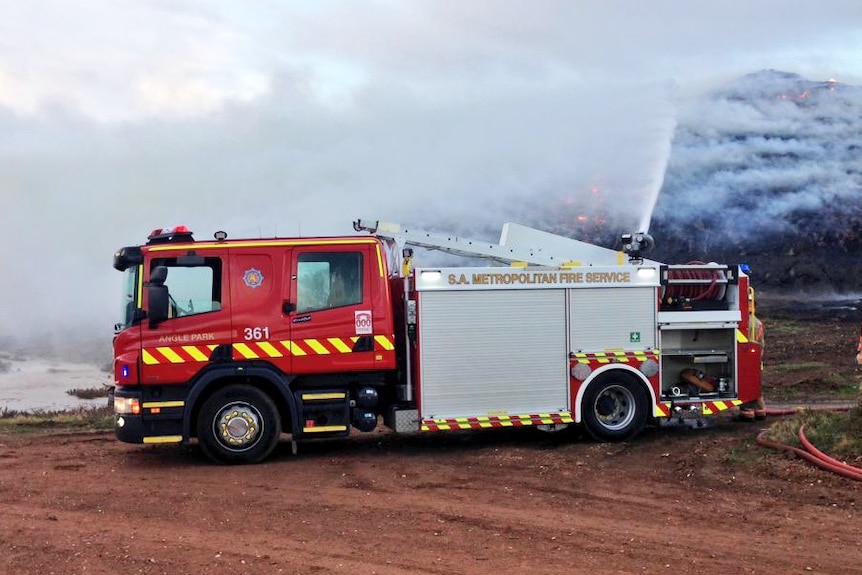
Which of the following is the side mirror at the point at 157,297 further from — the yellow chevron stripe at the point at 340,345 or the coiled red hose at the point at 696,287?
the coiled red hose at the point at 696,287

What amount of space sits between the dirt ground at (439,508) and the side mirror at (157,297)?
178 centimetres

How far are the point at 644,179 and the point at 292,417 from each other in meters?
22.5

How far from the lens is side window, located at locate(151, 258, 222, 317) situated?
956 centimetres

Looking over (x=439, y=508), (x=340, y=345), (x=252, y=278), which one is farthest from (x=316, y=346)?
(x=439, y=508)

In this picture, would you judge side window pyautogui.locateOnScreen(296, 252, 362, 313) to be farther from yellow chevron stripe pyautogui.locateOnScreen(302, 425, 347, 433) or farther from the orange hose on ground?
the orange hose on ground

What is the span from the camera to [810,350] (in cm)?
2328

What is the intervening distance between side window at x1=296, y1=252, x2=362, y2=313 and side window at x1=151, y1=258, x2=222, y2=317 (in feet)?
3.14

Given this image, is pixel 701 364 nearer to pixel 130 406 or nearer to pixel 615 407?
pixel 615 407

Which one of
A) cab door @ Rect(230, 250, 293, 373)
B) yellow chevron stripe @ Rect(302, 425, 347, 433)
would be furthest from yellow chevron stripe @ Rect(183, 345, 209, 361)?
yellow chevron stripe @ Rect(302, 425, 347, 433)

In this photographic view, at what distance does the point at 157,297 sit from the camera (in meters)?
9.34

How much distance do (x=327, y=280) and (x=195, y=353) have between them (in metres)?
1.75

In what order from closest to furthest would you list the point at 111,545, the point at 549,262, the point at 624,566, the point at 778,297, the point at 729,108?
the point at 624,566
the point at 111,545
the point at 549,262
the point at 778,297
the point at 729,108

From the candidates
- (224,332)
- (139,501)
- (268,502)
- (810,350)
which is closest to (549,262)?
(224,332)

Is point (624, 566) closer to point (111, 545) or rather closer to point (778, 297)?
point (111, 545)
